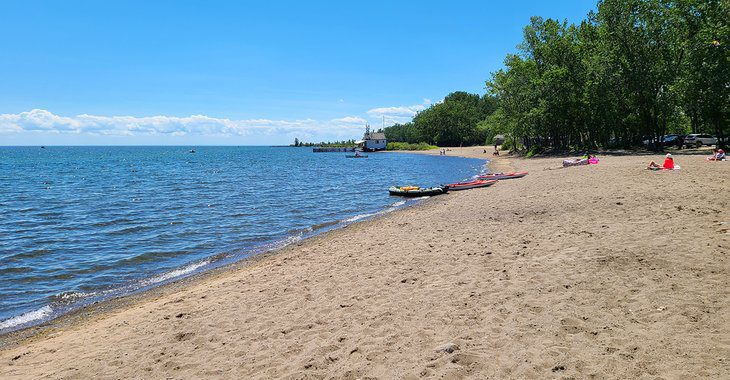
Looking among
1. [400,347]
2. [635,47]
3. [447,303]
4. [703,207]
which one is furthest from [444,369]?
[635,47]

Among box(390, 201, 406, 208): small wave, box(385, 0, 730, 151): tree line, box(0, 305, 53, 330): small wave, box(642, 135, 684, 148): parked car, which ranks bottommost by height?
box(0, 305, 53, 330): small wave

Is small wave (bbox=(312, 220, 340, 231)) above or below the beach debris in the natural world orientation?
below

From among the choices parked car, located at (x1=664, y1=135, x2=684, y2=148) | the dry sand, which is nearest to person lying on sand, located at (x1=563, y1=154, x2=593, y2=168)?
parked car, located at (x1=664, y1=135, x2=684, y2=148)

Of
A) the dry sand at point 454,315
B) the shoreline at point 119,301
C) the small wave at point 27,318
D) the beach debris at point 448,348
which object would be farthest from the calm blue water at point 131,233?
the beach debris at point 448,348

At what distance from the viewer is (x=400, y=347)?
18.1ft

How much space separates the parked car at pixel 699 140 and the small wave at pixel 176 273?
5114 cm

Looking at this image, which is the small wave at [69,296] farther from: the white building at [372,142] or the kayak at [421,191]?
the white building at [372,142]

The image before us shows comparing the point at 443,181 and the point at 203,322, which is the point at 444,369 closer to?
the point at 203,322

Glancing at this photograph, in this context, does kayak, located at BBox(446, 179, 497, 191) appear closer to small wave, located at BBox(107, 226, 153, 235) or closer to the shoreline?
the shoreline

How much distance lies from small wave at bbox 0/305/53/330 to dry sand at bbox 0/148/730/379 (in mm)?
869

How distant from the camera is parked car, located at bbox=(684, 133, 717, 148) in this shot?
44750mm

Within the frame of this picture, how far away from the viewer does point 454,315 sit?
6.32m

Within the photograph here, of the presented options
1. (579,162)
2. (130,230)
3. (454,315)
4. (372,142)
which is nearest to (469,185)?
(579,162)

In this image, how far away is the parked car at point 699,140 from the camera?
44.8 metres
